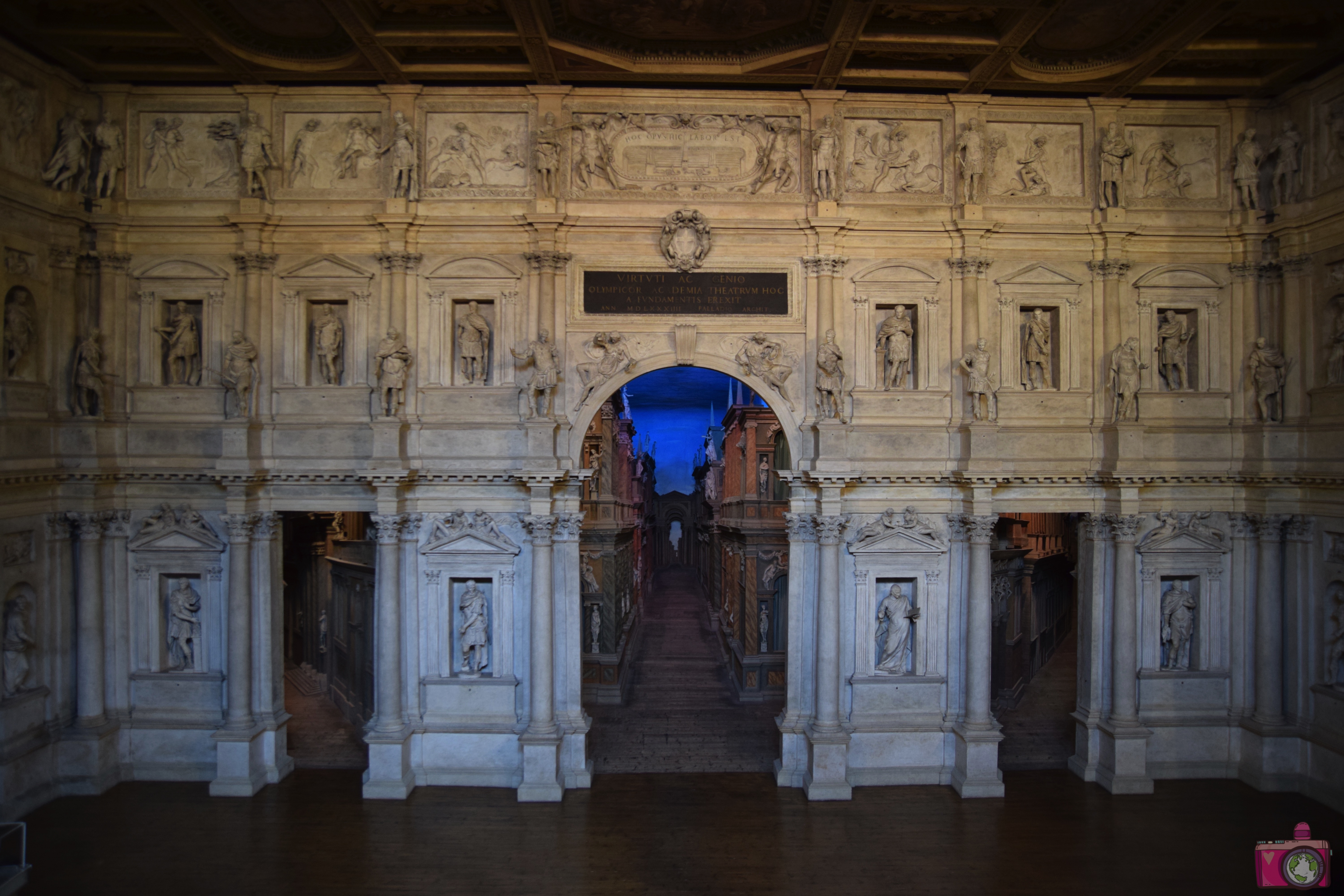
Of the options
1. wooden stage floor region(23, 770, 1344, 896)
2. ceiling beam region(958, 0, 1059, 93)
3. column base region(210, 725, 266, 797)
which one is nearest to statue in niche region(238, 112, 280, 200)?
column base region(210, 725, 266, 797)

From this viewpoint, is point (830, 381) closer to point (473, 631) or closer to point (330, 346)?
point (473, 631)

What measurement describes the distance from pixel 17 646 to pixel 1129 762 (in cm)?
1720

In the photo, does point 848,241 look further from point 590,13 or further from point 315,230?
point 315,230

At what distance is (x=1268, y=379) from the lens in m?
13.3

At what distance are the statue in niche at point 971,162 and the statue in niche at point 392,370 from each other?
31.0 feet

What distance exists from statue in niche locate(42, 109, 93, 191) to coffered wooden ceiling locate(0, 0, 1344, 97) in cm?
86

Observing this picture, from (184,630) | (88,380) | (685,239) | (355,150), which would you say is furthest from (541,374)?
(184,630)

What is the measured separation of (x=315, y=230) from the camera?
1347 cm

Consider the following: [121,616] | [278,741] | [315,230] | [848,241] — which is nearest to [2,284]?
[315,230]

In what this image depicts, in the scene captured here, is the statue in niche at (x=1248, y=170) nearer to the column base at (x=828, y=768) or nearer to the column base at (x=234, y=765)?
the column base at (x=828, y=768)

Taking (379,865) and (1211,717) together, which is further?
(1211,717)

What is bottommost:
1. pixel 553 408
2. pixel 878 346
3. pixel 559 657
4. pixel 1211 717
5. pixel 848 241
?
pixel 1211 717

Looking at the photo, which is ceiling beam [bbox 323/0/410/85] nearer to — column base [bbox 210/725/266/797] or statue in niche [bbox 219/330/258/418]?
statue in niche [bbox 219/330/258/418]

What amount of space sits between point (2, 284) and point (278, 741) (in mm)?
8088
